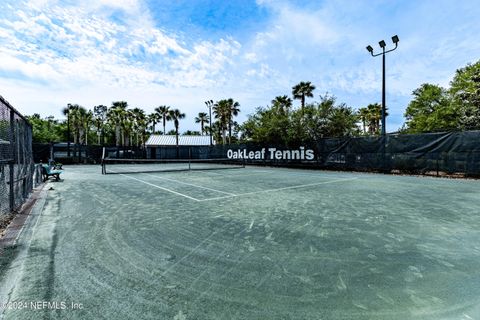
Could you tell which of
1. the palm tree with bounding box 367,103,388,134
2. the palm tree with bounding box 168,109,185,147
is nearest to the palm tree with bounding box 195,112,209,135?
the palm tree with bounding box 168,109,185,147

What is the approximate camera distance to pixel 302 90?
31703 mm

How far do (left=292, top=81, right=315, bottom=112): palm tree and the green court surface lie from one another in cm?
2843

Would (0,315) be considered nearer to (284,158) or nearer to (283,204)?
(283,204)

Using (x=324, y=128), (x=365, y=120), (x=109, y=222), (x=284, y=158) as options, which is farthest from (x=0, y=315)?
(x=365, y=120)

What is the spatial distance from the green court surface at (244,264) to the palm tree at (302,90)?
1119 inches

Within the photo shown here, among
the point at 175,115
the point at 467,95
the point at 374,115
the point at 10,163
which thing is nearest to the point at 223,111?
the point at 175,115

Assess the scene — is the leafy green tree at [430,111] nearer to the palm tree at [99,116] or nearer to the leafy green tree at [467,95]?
the leafy green tree at [467,95]

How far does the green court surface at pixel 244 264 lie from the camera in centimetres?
200

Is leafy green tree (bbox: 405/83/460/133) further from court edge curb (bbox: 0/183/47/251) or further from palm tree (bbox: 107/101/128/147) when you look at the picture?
palm tree (bbox: 107/101/128/147)

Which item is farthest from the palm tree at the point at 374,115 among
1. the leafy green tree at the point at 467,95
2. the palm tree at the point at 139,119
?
the palm tree at the point at 139,119

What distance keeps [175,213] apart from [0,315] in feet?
10.4

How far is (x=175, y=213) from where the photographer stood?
5.04m

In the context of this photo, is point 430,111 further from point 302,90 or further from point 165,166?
point 165,166

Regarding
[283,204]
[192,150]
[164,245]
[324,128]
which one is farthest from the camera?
[192,150]
